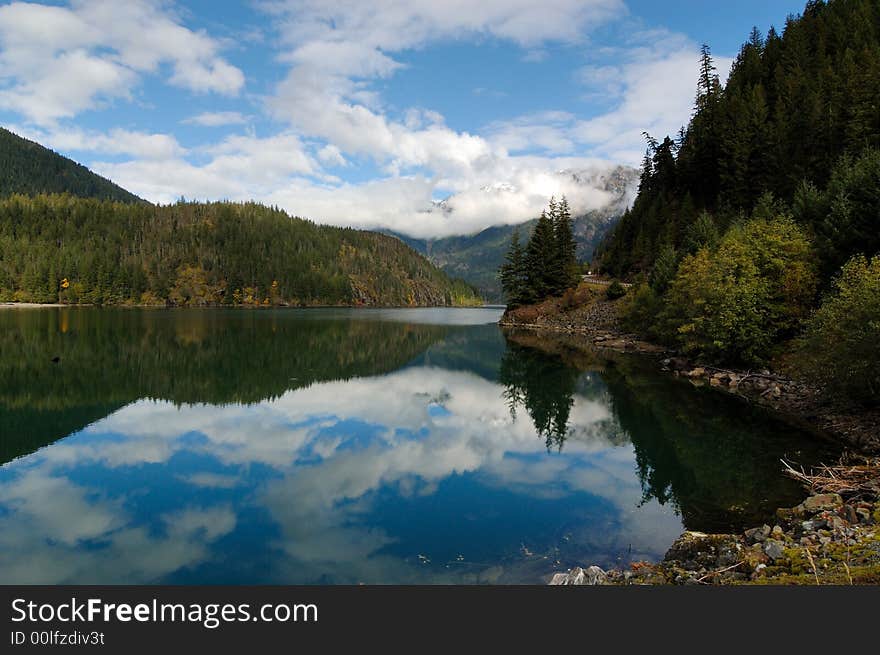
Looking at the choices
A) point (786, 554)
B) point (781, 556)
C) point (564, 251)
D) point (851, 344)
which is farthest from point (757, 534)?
point (564, 251)

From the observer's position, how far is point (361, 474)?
2467 centimetres

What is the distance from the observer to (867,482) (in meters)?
Result: 19.7

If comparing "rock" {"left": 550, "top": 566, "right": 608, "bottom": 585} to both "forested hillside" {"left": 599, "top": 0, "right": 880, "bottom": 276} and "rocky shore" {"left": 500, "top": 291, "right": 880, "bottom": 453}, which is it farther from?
"forested hillside" {"left": 599, "top": 0, "right": 880, "bottom": 276}

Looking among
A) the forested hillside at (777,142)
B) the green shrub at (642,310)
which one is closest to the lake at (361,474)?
the green shrub at (642,310)

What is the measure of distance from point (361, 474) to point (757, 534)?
1600cm

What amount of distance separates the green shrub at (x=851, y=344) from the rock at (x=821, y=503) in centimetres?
1177

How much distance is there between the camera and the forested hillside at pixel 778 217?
108ft

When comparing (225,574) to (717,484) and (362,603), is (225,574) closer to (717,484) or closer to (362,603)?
(362,603)

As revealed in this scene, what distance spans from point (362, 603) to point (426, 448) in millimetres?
19810

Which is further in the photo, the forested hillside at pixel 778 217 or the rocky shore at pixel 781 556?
the forested hillside at pixel 778 217

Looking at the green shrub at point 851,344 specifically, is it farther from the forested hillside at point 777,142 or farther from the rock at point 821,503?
the forested hillside at point 777,142

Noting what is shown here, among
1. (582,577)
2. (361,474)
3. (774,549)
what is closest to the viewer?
(582,577)

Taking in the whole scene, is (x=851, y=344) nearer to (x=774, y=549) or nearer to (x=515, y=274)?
(x=774, y=549)

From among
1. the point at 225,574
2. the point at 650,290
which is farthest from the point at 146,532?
the point at 650,290
